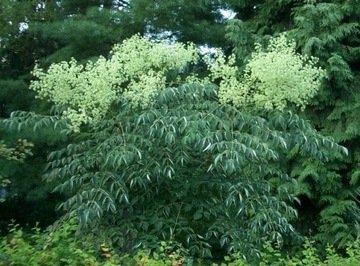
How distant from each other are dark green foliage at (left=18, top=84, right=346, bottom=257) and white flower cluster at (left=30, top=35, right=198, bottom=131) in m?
0.15

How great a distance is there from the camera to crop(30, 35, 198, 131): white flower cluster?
5.17 metres

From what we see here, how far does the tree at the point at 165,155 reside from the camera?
4.85 m

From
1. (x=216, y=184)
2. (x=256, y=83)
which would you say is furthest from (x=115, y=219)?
(x=256, y=83)

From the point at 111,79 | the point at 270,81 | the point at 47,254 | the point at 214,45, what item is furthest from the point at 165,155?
the point at 214,45

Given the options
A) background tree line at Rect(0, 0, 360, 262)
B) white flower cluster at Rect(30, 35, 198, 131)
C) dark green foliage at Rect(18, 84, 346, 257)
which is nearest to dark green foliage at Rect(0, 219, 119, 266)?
dark green foliage at Rect(18, 84, 346, 257)

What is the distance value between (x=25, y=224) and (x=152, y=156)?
7050 mm

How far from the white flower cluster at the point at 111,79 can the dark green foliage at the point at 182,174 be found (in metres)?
0.15

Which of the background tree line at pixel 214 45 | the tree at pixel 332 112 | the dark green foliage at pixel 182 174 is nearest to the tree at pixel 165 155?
the dark green foliage at pixel 182 174

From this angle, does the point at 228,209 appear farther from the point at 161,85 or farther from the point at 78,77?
the point at 78,77

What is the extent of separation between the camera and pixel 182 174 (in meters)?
5.32

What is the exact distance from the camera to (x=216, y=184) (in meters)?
5.23

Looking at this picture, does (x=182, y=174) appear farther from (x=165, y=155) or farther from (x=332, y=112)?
(x=332, y=112)

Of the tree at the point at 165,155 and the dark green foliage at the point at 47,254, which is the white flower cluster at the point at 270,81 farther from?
the dark green foliage at the point at 47,254

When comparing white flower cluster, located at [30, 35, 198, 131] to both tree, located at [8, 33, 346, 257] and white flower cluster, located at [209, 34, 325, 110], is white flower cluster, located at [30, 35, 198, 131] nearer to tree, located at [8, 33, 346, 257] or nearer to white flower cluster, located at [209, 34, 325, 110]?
tree, located at [8, 33, 346, 257]
